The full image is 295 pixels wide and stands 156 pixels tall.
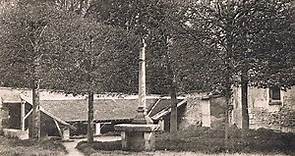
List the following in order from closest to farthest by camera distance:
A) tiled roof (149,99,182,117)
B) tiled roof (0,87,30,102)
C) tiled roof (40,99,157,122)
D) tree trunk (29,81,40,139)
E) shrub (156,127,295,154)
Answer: shrub (156,127,295,154) < tree trunk (29,81,40,139) < tiled roof (0,87,30,102) < tiled roof (40,99,157,122) < tiled roof (149,99,182,117)

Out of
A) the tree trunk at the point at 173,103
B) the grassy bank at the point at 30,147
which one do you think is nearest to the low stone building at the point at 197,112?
the tree trunk at the point at 173,103

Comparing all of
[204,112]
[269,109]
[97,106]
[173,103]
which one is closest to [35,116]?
[173,103]

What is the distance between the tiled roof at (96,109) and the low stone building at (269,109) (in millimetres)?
9482

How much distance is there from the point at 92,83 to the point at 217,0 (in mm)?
6899

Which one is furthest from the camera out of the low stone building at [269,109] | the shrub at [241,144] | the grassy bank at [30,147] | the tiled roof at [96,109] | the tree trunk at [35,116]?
the tiled roof at [96,109]

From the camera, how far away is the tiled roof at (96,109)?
33.1 meters

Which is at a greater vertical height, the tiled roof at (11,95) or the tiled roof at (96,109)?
the tiled roof at (11,95)

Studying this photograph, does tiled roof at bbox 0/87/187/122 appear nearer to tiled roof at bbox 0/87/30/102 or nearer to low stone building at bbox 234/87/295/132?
tiled roof at bbox 0/87/30/102

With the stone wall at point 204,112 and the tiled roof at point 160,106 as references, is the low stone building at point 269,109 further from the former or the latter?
the tiled roof at point 160,106

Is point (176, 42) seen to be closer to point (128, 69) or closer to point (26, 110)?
point (128, 69)

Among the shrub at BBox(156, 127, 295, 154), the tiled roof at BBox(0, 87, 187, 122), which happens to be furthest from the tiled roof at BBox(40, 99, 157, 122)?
the shrub at BBox(156, 127, 295, 154)

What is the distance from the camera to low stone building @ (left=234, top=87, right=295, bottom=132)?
25.5 metres

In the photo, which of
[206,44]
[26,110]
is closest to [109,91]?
[206,44]

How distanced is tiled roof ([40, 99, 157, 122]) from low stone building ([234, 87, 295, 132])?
9482 mm
